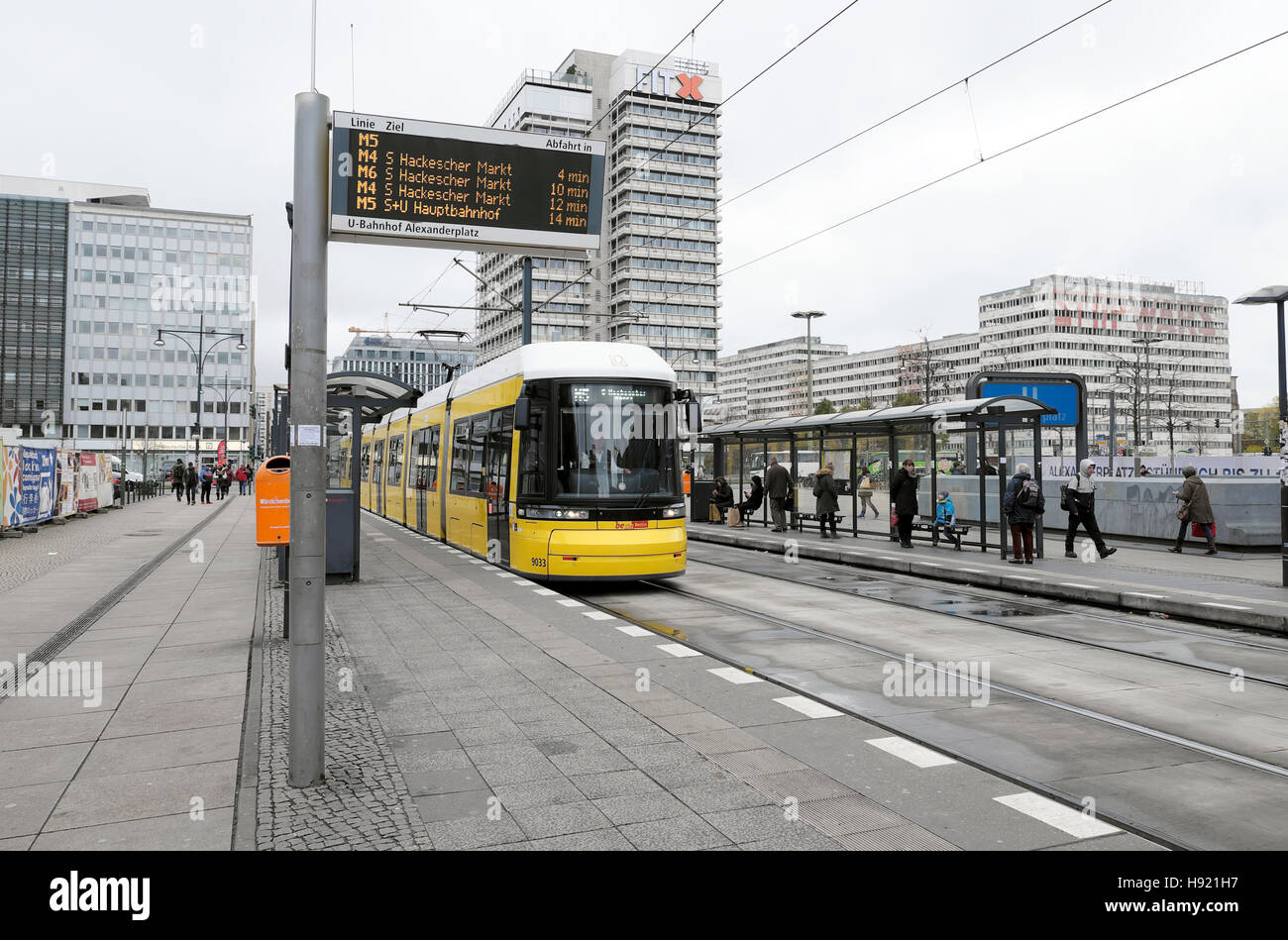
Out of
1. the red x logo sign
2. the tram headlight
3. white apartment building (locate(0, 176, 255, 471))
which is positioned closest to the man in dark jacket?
the tram headlight

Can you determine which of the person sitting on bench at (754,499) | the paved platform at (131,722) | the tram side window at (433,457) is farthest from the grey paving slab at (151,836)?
the person sitting on bench at (754,499)

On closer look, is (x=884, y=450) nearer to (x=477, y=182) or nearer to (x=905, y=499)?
(x=905, y=499)

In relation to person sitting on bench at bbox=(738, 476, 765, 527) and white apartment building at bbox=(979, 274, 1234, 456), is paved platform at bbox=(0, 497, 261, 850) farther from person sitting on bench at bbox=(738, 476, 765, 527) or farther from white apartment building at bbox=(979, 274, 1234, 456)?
white apartment building at bbox=(979, 274, 1234, 456)

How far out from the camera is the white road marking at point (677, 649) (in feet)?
26.9

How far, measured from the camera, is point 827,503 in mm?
20641

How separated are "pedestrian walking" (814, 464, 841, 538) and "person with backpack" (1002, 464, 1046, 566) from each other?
563 cm

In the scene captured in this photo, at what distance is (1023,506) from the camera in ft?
48.9

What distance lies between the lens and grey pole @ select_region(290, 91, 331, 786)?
4.75 metres

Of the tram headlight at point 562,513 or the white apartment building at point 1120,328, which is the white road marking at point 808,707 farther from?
the white apartment building at point 1120,328

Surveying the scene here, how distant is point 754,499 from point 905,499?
6.64 meters

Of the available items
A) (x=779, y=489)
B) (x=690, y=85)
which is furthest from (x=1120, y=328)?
(x=779, y=489)

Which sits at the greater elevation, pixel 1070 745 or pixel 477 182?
pixel 477 182

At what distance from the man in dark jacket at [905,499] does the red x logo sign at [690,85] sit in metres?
101
